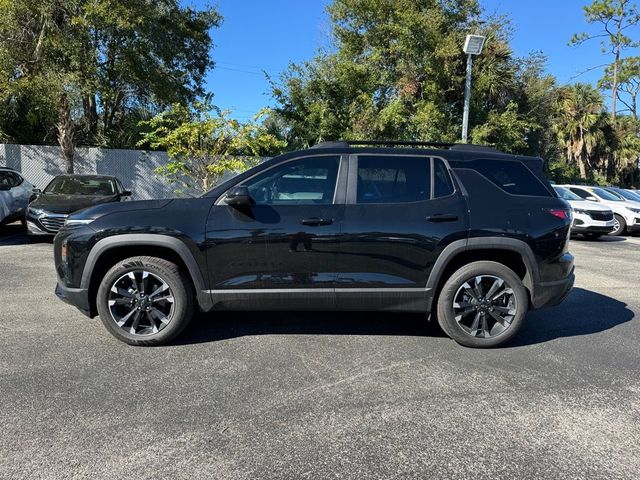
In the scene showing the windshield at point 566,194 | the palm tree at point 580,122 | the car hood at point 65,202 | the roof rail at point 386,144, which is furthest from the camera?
the palm tree at point 580,122

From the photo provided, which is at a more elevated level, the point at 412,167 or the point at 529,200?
the point at 412,167

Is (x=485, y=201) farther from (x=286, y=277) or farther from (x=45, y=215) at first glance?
(x=45, y=215)

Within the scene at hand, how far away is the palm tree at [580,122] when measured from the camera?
2911 cm

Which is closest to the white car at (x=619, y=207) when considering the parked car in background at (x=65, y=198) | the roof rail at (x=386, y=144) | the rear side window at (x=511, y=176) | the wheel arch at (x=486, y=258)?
the rear side window at (x=511, y=176)

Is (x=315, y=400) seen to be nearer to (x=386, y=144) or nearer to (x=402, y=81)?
(x=386, y=144)

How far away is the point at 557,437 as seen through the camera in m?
2.99

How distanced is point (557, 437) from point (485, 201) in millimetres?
2139

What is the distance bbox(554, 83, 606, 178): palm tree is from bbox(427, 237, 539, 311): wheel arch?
28.5 m

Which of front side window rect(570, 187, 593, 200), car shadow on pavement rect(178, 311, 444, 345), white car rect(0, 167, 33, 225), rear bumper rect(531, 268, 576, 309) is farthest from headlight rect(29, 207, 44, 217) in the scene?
front side window rect(570, 187, 593, 200)

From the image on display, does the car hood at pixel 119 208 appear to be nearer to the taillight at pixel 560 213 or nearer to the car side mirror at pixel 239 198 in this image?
the car side mirror at pixel 239 198

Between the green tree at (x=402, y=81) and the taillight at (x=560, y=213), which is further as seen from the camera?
the green tree at (x=402, y=81)

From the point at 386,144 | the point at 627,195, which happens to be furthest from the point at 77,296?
the point at 627,195

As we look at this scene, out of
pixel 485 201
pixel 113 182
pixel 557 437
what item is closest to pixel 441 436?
pixel 557 437

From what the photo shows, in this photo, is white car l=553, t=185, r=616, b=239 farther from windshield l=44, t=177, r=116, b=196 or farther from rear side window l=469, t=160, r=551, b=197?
windshield l=44, t=177, r=116, b=196
